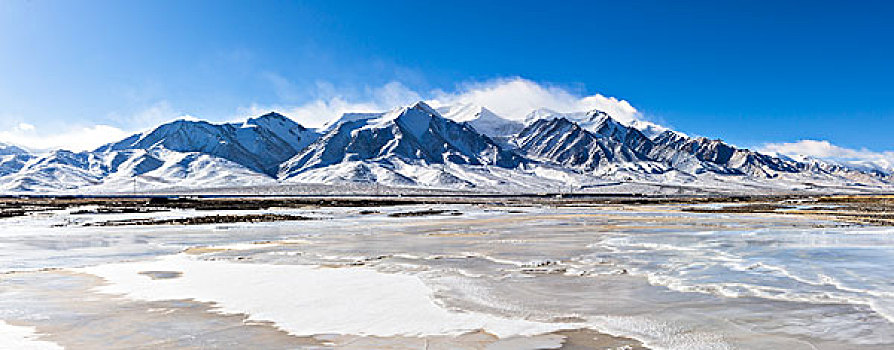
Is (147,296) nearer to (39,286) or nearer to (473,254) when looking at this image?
(39,286)

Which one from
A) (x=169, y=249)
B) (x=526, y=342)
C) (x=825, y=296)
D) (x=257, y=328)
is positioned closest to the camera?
(x=526, y=342)

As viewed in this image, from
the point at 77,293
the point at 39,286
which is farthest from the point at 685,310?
the point at 39,286

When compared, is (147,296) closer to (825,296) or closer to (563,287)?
(563,287)

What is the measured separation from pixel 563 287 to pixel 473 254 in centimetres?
892

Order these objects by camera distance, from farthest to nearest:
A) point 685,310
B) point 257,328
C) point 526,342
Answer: point 685,310
point 257,328
point 526,342

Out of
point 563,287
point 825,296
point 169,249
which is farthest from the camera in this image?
point 169,249

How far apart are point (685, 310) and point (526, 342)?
4.74m

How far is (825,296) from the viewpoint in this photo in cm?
1567

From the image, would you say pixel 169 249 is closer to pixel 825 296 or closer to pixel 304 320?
pixel 304 320

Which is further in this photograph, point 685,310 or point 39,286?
point 39,286

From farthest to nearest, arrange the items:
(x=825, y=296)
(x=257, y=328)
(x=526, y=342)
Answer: (x=825, y=296) < (x=257, y=328) < (x=526, y=342)

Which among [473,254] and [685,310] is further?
[473,254]

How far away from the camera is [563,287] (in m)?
17.2

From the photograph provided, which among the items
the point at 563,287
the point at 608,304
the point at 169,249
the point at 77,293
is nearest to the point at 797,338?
the point at 608,304
